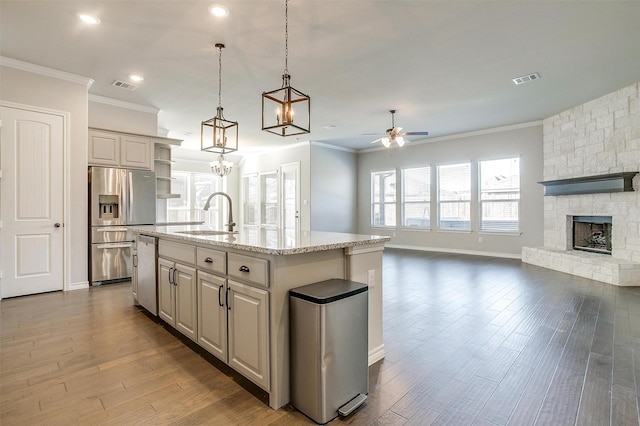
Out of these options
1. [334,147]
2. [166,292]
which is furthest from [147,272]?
[334,147]

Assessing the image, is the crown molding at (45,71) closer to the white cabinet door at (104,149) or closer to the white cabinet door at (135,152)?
the white cabinet door at (104,149)

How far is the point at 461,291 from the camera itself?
4332 mm

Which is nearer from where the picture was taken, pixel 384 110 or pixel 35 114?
pixel 35 114

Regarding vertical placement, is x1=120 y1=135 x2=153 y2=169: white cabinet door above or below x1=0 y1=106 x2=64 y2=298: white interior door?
above

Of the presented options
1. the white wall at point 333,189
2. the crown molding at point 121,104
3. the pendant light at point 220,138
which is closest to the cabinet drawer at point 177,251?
the pendant light at point 220,138

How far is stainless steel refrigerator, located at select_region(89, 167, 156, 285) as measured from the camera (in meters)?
4.71

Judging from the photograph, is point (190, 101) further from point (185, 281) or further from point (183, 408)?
point (183, 408)

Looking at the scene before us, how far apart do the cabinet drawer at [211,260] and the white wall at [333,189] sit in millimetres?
6342

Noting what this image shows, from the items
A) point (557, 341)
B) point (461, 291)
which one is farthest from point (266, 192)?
point (557, 341)

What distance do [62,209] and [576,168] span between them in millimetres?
8262

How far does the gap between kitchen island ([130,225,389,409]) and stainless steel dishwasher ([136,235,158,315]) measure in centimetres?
45

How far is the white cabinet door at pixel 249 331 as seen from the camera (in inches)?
72.4

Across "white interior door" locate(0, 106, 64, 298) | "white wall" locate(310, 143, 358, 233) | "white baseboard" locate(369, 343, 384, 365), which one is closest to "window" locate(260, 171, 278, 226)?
"white wall" locate(310, 143, 358, 233)

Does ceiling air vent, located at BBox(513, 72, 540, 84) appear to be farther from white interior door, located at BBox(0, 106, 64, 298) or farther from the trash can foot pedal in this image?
white interior door, located at BBox(0, 106, 64, 298)
